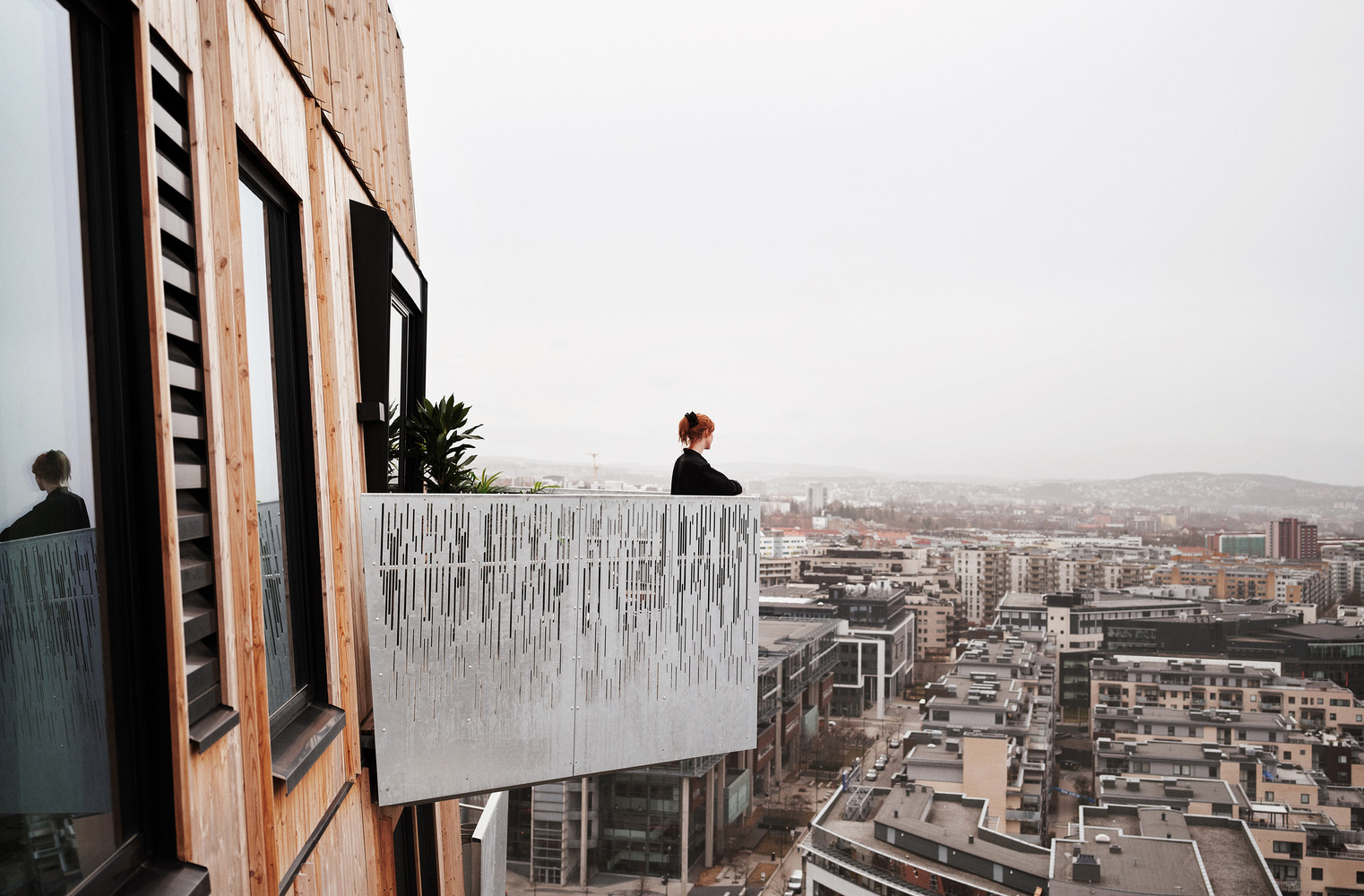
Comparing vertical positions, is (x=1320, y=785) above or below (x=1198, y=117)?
below

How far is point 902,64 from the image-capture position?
39.8m

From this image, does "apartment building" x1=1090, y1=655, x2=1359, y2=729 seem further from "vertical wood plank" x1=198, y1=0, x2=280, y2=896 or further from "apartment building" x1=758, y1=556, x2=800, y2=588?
"vertical wood plank" x1=198, y1=0, x2=280, y2=896

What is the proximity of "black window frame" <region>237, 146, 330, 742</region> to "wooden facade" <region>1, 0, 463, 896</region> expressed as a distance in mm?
19

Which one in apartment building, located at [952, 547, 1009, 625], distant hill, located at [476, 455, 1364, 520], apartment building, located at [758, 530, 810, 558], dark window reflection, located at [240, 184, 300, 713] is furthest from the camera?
distant hill, located at [476, 455, 1364, 520]

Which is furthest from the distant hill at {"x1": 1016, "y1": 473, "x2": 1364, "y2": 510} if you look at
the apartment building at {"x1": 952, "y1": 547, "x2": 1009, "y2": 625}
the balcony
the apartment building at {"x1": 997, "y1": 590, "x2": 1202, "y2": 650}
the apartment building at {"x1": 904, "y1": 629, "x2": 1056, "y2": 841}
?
the balcony

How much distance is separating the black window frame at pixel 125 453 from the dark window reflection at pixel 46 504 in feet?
0.12

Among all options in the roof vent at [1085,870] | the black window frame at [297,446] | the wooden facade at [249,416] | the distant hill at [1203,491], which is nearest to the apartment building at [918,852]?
the roof vent at [1085,870]

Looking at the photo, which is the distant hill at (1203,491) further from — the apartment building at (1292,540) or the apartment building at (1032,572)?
the apartment building at (1032,572)

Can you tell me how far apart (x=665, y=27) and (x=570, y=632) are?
38.5m

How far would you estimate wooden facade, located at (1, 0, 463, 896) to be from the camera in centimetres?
150

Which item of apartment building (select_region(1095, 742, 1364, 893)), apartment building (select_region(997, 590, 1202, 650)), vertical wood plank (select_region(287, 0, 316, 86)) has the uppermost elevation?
vertical wood plank (select_region(287, 0, 316, 86))

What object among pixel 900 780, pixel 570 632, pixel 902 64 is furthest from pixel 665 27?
pixel 570 632

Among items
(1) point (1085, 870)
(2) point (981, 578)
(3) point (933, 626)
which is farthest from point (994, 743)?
(2) point (981, 578)

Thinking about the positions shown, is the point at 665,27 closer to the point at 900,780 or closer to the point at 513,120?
A: the point at 513,120
